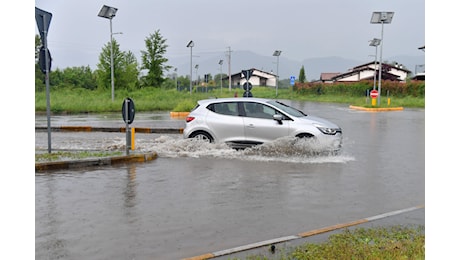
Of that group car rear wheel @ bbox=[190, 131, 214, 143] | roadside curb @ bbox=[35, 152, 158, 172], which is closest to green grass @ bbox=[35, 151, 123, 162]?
roadside curb @ bbox=[35, 152, 158, 172]

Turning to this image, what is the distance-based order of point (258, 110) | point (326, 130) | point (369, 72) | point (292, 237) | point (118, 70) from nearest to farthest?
point (292, 237) < point (326, 130) < point (258, 110) < point (118, 70) < point (369, 72)

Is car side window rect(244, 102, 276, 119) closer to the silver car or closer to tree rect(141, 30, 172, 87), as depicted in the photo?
the silver car

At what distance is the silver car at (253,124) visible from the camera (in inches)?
443

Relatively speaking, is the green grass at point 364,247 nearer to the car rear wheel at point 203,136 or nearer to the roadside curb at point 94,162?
the roadside curb at point 94,162

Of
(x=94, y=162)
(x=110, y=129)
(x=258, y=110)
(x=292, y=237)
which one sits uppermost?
(x=258, y=110)

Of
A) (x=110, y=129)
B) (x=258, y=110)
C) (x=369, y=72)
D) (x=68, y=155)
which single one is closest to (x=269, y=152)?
(x=258, y=110)

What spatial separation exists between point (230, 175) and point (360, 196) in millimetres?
2628

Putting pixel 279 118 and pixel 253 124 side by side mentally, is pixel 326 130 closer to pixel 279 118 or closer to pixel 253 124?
pixel 279 118

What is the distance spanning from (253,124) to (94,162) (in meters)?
3.98

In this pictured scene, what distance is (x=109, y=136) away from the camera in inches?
624

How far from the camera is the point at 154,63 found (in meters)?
49.7
